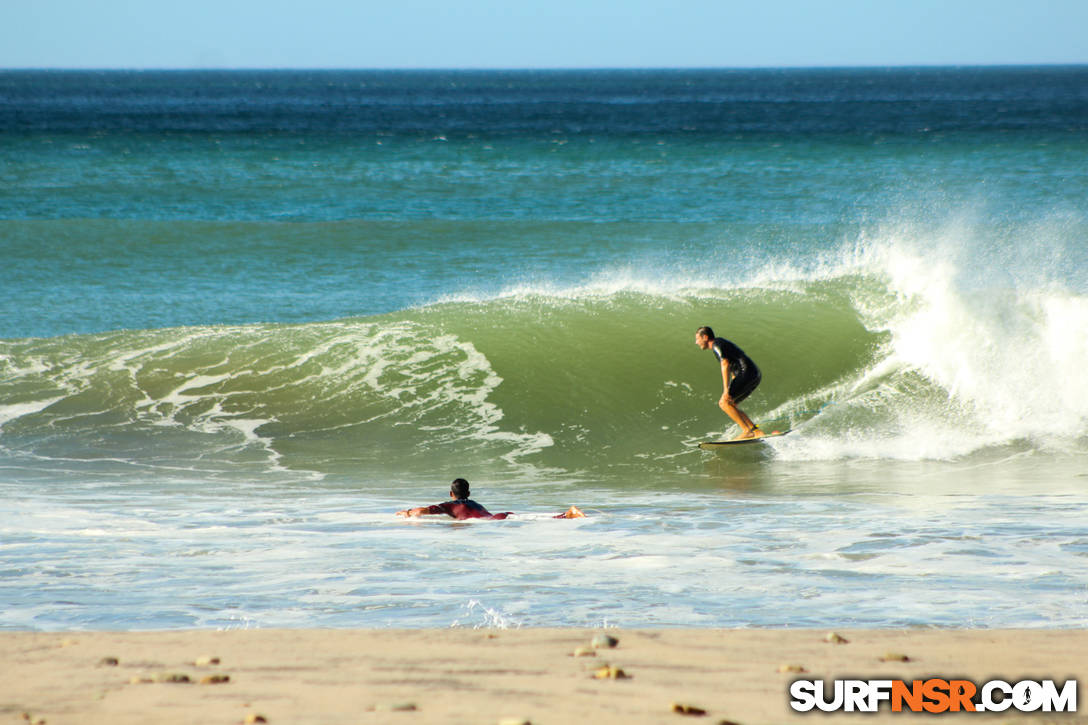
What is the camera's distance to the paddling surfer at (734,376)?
34.2 feet

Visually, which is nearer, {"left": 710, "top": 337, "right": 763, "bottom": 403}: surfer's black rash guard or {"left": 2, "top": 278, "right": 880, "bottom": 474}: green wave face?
{"left": 710, "top": 337, "right": 763, "bottom": 403}: surfer's black rash guard

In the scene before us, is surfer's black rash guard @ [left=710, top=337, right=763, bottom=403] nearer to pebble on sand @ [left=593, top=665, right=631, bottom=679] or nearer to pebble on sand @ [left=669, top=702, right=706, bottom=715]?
pebble on sand @ [left=593, top=665, right=631, bottom=679]

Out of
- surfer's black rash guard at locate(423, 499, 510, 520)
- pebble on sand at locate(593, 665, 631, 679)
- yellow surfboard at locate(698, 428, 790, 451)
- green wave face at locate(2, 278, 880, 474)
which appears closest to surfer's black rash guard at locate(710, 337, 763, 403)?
yellow surfboard at locate(698, 428, 790, 451)

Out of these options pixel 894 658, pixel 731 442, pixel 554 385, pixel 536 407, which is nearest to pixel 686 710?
pixel 894 658

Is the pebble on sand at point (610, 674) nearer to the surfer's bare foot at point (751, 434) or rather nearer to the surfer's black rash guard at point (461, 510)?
the surfer's black rash guard at point (461, 510)

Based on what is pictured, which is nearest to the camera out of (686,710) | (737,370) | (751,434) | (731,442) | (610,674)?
(686,710)

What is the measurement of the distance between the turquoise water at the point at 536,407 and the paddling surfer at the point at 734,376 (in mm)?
424

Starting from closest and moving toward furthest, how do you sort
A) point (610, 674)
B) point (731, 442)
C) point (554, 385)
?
point (610, 674), point (731, 442), point (554, 385)

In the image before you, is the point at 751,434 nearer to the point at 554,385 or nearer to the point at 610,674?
the point at 554,385

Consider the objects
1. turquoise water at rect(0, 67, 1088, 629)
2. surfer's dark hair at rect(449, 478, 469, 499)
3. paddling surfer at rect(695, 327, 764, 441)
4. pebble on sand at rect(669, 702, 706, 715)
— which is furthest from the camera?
paddling surfer at rect(695, 327, 764, 441)

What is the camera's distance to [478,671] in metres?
4.38

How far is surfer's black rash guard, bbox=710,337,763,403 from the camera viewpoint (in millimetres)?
10575

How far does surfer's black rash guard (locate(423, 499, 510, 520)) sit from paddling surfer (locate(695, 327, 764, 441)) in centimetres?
342

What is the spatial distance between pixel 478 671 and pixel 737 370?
21.9ft
